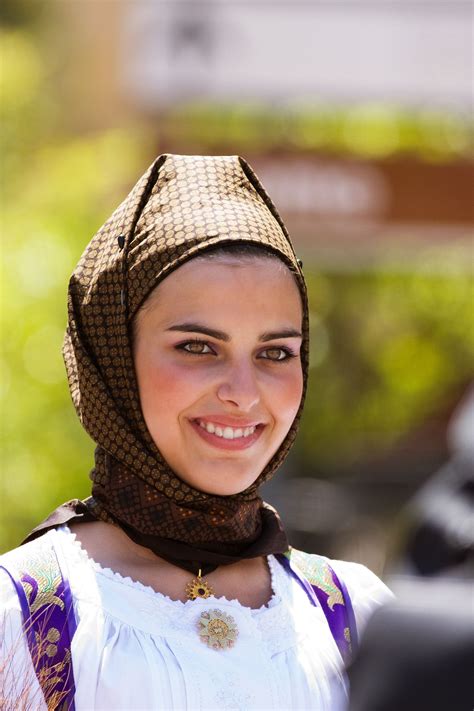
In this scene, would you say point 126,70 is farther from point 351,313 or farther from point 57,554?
point 57,554

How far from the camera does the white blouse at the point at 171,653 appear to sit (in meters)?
2.04

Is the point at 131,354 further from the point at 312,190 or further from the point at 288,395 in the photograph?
the point at 312,190

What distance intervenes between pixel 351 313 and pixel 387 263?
2.24ft

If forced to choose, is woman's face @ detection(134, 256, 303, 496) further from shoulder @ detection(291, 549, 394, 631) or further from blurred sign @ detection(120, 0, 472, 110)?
blurred sign @ detection(120, 0, 472, 110)

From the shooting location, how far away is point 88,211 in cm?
855

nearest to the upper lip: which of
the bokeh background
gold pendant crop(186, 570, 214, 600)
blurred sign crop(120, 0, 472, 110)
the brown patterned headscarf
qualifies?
the brown patterned headscarf

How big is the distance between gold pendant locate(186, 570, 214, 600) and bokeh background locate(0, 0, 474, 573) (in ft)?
13.7

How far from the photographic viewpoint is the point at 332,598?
238 centimetres

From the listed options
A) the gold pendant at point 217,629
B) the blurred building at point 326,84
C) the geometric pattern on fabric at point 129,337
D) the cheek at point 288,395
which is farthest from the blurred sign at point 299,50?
the gold pendant at point 217,629

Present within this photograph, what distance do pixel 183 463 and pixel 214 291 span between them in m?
0.30

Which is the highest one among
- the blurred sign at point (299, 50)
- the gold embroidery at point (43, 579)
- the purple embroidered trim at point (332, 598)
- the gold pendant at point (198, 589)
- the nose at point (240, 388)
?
the blurred sign at point (299, 50)

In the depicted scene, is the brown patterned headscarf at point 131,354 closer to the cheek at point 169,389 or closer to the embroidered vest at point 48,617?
the cheek at point 169,389

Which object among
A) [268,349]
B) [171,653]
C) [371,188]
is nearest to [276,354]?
[268,349]

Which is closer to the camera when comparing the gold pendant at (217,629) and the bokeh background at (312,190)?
the gold pendant at (217,629)
